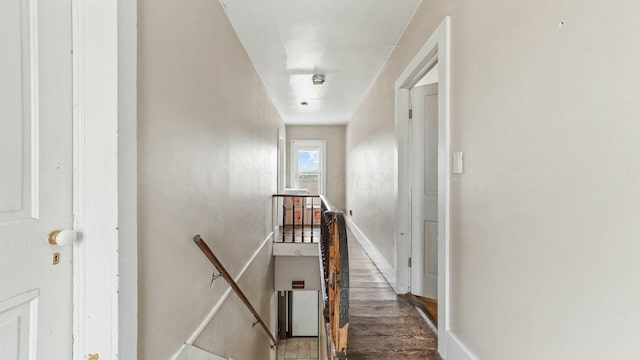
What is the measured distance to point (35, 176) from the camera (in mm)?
890

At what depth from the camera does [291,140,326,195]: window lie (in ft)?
24.7

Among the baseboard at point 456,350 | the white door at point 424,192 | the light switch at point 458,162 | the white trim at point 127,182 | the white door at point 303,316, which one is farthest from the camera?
the white door at point 303,316

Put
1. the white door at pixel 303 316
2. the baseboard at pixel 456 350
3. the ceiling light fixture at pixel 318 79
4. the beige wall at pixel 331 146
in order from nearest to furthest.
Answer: the baseboard at pixel 456 350, the ceiling light fixture at pixel 318 79, the beige wall at pixel 331 146, the white door at pixel 303 316

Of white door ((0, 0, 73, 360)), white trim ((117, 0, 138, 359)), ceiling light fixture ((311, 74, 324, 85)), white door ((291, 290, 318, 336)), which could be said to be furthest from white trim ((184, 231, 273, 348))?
white door ((291, 290, 318, 336))

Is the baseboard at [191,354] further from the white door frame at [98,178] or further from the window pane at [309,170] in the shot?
the window pane at [309,170]

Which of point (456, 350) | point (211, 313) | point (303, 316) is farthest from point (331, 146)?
point (456, 350)

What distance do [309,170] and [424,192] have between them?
16.2 feet

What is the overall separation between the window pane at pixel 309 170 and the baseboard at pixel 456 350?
5.94 metres

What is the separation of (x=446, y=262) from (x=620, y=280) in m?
1.00

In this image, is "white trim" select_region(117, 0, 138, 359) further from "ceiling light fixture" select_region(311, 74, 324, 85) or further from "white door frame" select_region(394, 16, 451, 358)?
"ceiling light fixture" select_region(311, 74, 324, 85)

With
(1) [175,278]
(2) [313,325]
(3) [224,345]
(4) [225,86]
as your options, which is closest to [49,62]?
(1) [175,278]

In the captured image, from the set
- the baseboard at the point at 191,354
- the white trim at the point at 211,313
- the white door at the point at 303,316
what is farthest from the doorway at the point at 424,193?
the white door at the point at 303,316

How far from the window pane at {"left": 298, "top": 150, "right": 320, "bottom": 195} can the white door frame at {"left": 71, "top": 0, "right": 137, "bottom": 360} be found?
21.5 ft

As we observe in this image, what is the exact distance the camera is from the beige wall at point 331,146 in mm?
7531
